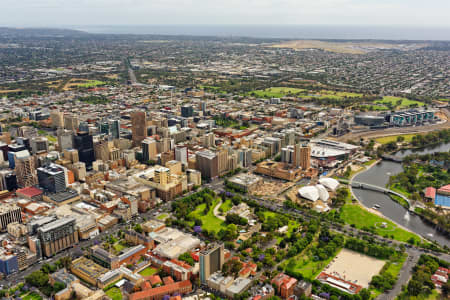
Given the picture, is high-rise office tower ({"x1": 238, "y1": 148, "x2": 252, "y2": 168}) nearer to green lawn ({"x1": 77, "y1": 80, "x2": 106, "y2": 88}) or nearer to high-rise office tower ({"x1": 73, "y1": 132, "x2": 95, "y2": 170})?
high-rise office tower ({"x1": 73, "y1": 132, "x2": 95, "y2": 170})

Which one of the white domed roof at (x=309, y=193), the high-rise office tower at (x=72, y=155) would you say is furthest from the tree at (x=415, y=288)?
the high-rise office tower at (x=72, y=155)

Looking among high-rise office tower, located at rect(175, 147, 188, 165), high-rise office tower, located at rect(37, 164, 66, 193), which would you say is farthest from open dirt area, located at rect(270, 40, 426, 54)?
high-rise office tower, located at rect(37, 164, 66, 193)

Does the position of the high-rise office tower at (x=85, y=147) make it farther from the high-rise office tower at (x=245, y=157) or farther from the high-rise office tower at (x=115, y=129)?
the high-rise office tower at (x=245, y=157)

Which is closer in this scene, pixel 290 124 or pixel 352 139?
pixel 352 139

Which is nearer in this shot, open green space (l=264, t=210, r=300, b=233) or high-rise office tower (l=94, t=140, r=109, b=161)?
open green space (l=264, t=210, r=300, b=233)

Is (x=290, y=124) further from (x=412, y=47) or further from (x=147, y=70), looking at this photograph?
(x=412, y=47)

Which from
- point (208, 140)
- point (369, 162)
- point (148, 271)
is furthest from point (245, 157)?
point (148, 271)

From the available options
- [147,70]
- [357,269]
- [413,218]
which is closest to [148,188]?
[357,269]
